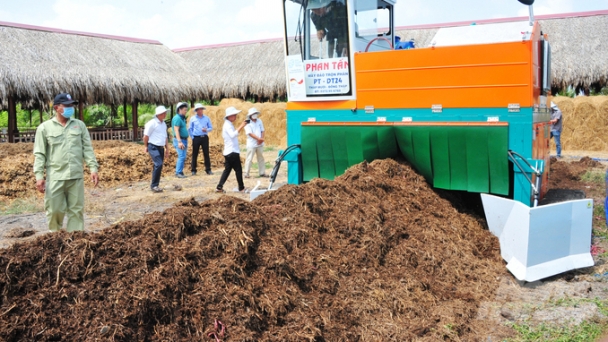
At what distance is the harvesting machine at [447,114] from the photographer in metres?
5.73

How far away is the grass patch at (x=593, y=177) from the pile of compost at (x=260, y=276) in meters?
6.73

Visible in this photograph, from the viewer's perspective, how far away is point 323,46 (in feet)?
24.4

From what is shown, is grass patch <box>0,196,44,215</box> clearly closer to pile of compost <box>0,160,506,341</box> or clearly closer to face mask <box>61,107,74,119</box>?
face mask <box>61,107,74,119</box>

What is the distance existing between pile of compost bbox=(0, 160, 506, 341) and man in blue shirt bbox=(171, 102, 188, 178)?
25.0ft

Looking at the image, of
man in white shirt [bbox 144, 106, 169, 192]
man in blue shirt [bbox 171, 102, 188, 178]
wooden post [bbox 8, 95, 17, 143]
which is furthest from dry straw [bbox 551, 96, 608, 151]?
wooden post [bbox 8, 95, 17, 143]

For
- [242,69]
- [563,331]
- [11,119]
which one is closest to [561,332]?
[563,331]

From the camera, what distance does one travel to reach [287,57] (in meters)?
7.61

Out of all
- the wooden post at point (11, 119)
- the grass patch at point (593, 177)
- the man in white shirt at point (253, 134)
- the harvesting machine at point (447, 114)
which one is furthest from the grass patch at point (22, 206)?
the grass patch at point (593, 177)

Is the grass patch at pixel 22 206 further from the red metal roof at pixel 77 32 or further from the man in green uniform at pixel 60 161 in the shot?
the red metal roof at pixel 77 32

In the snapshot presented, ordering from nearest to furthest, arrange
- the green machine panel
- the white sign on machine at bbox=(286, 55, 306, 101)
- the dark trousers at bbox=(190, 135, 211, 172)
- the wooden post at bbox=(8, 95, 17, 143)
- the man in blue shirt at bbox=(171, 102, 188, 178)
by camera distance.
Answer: the green machine panel, the white sign on machine at bbox=(286, 55, 306, 101), the man in blue shirt at bbox=(171, 102, 188, 178), the dark trousers at bbox=(190, 135, 211, 172), the wooden post at bbox=(8, 95, 17, 143)

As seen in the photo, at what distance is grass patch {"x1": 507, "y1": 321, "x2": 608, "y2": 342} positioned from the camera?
4094 mm

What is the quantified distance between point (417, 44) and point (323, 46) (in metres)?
20.8

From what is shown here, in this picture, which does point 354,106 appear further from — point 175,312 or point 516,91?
point 175,312

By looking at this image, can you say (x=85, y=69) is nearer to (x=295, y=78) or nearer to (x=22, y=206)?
(x=22, y=206)
